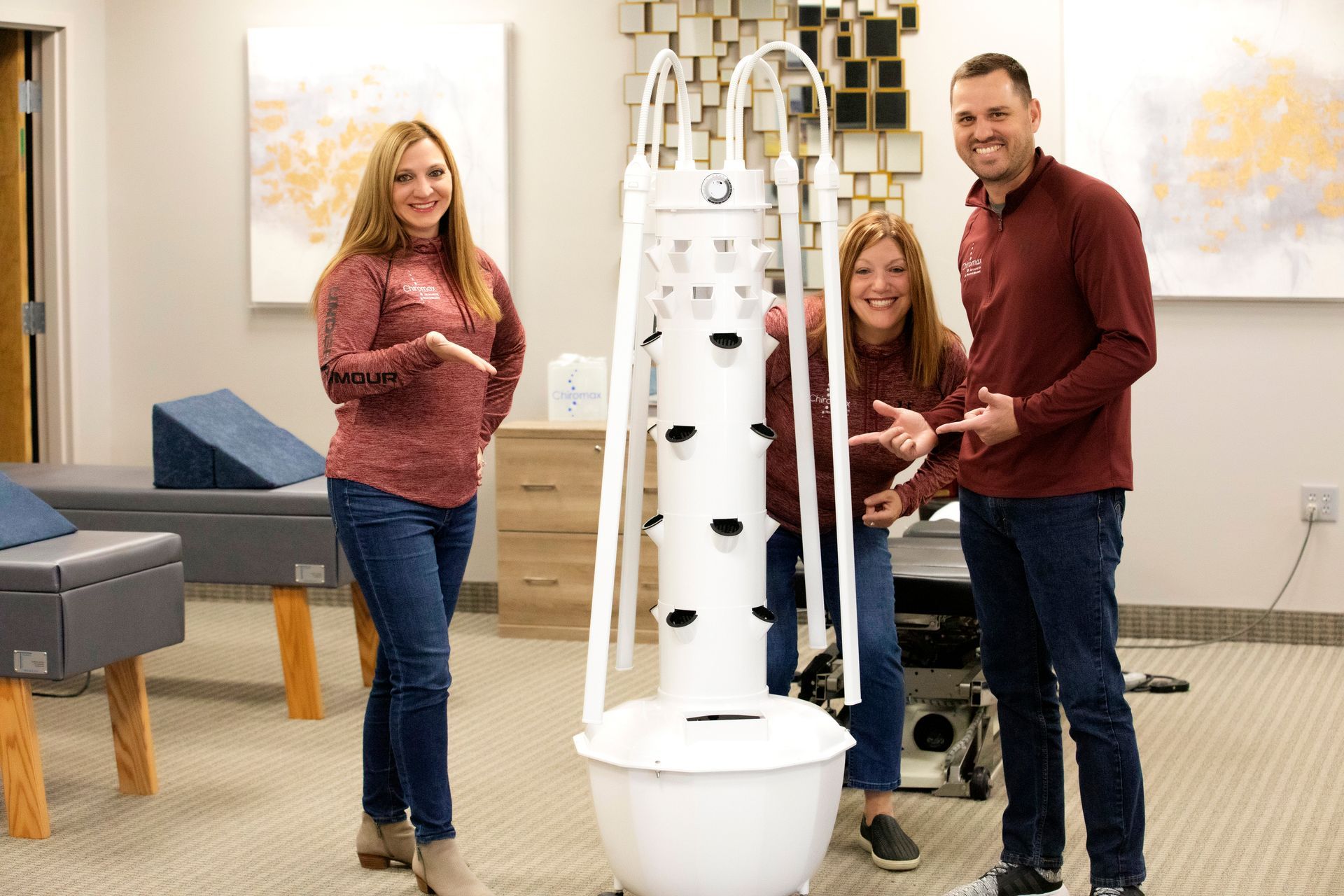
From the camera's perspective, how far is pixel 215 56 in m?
5.39

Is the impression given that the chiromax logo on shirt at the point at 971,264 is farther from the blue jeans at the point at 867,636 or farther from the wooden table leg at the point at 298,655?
the wooden table leg at the point at 298,655

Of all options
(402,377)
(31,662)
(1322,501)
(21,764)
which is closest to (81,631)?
(31,662)

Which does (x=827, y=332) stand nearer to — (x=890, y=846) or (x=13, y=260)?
(x=890, y=846)

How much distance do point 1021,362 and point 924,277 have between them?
0.43 metres

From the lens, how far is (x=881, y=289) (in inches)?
104

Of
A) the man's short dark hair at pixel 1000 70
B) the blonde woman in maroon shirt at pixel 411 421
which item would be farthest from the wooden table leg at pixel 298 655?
the man's short dark hair at pixel 1000 70

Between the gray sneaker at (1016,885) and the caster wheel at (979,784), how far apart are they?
0.68m

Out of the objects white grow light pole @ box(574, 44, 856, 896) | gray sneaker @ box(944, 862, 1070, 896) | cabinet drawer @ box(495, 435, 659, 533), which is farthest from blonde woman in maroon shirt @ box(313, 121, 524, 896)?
cabinet drawer @ box(495, 435, 659, 533)

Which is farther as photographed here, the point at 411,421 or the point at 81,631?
the point at 81,631

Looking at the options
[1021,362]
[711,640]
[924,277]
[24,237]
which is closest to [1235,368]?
[924,277]

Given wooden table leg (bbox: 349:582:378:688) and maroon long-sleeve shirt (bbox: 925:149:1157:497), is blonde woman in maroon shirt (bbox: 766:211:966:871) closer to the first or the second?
maroon long-sleeve shirt (bbox: 925:149:1157:497)

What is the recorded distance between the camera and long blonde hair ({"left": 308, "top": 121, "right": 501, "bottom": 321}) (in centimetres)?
247

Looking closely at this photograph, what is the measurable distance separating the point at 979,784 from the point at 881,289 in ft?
4.04

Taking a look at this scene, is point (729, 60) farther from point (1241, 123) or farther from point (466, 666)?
point (466, 666)
